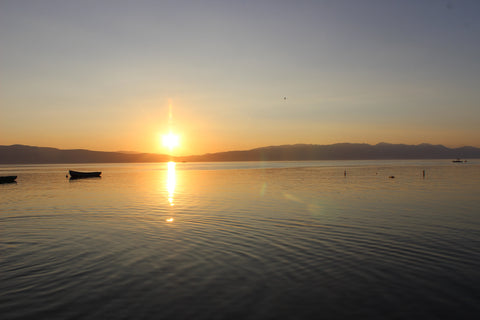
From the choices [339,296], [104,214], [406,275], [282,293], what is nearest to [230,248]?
[282,293]

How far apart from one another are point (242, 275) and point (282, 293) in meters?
2.31

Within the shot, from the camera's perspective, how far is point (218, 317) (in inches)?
380

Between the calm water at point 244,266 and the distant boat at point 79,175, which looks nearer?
the calm water at point 244,266

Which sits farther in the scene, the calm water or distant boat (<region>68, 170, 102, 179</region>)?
distant boat (<region>68, 170, 102, 179</region>)

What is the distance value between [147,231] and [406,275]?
1656 cm

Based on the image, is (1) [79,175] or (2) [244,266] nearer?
(2) [244,266]

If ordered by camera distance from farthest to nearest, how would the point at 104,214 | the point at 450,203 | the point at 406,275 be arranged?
the point at 450,203 < the point at 104,214 < the point at 406,275

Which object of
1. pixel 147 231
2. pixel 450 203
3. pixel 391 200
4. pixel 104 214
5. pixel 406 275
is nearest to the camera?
pixel 406 275

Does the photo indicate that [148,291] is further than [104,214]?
No

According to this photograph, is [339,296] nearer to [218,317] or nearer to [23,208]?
[218,317]

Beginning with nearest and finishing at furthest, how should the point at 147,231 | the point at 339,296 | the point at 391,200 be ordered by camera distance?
the point at 339,296 → the point at 147,231 → the point at 391,200

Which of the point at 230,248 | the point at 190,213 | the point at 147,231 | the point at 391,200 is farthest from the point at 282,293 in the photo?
the point at 391,200

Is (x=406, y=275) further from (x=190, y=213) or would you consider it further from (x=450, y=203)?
(x=450, y=203)

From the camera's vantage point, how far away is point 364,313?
9.90 metres
